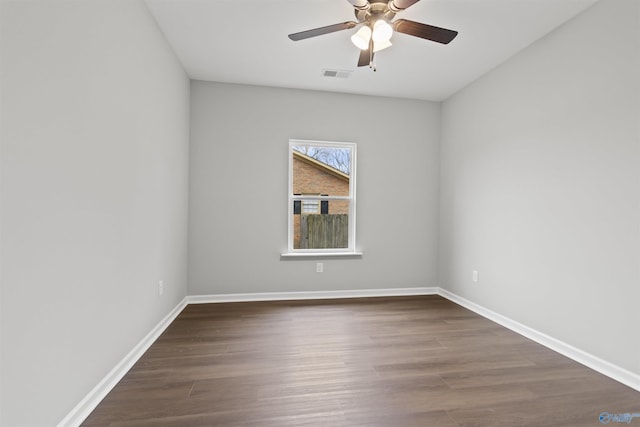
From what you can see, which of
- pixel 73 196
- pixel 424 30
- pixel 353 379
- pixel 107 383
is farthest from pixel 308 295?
pixel 424 30

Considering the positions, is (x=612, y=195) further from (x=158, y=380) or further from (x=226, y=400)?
(x=158, y=380)

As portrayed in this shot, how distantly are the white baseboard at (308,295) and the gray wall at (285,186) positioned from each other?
6 cm

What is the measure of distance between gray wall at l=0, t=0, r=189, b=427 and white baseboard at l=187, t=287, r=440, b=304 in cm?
114

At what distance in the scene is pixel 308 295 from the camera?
12.4 feet

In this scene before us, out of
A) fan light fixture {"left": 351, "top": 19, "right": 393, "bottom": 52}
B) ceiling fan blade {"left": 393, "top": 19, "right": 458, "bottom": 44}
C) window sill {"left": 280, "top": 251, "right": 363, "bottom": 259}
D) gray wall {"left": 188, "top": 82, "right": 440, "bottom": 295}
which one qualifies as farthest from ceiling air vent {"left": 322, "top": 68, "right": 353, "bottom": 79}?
window sill {"left": 280, "top": 251, "right": 363, "bottom": 259}

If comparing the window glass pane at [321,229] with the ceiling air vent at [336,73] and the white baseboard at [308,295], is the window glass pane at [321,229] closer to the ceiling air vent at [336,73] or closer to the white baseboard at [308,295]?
the white baseboard at [308,295]

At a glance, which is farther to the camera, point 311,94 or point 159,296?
point 311,94

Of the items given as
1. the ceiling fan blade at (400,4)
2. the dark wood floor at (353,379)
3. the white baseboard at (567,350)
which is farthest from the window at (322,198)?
the ceiling fan blade at (400,4)

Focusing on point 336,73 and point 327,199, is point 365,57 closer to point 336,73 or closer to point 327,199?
point 336,73

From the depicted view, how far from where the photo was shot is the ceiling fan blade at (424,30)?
198cm

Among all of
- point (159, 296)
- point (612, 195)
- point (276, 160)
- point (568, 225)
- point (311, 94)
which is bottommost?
point (159, 296)

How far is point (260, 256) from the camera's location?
3672mm

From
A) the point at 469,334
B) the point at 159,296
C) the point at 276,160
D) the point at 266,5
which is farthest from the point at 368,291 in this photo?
the point at 266,5

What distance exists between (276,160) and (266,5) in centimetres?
173
